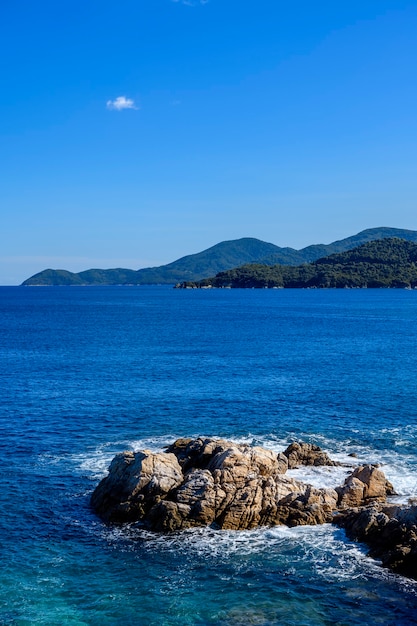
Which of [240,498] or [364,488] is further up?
[240,498]

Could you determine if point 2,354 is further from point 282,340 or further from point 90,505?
point 90,505

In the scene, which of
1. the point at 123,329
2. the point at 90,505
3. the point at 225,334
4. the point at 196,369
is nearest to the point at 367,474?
the point at 90,505

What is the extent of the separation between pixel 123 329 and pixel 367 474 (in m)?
109

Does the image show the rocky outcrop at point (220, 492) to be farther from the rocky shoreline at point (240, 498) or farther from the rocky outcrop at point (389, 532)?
the rocky outcrop at point (389, 532)

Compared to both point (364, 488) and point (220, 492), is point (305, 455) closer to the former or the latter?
point (364, 488)

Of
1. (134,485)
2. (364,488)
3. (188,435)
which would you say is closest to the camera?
(134,485)

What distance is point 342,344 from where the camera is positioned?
115m

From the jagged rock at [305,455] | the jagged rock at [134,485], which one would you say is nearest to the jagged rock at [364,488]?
the jagged rock at [305,455]

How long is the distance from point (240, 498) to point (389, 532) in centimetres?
895

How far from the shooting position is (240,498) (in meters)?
36.7

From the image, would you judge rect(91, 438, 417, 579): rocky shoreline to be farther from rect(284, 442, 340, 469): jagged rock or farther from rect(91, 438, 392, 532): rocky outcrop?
rect(284, 442, 340, 469): jagged rock

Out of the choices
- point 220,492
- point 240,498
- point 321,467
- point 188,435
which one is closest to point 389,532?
point 240,498

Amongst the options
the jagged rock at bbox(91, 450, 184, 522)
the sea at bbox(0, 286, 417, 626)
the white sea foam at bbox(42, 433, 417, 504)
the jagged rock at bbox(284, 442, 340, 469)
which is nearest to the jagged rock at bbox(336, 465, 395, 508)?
the white sea foam at bbox(42, 433, 417, 504)

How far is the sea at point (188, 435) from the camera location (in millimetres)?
28016
